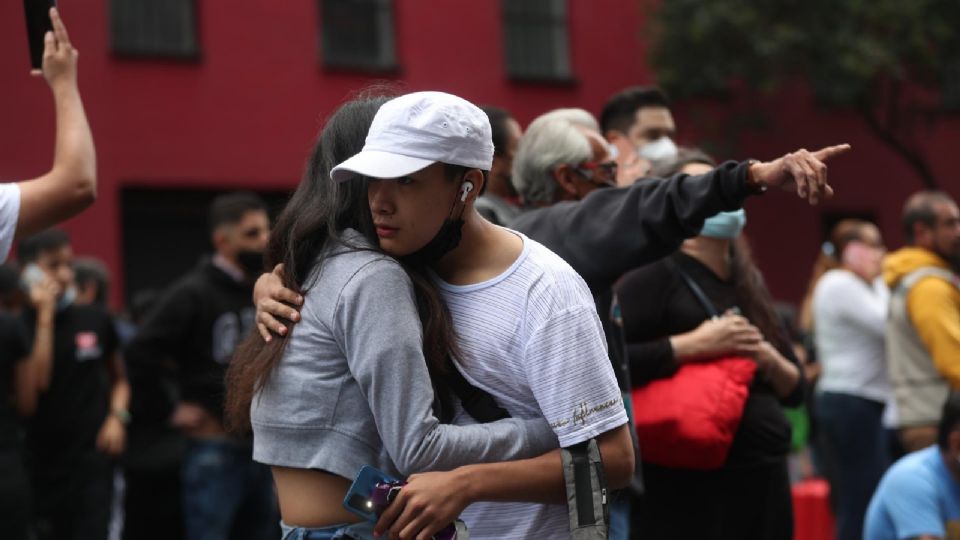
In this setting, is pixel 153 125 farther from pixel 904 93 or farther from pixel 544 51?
pixel 904 93

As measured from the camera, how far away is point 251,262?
24.6 ft

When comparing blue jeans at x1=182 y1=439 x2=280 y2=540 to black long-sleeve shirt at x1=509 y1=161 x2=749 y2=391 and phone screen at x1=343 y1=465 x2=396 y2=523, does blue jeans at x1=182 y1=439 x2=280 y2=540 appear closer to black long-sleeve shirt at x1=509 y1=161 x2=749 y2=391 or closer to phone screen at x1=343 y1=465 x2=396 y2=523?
black long-sleeve shirt at x1=509 y1=161 x2=749 y2=391

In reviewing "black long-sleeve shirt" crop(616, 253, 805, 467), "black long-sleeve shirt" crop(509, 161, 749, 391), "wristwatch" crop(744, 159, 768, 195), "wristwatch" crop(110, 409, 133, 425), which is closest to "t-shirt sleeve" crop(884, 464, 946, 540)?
"black long-sleeve shirt" crop(616, 253, 805, 467)

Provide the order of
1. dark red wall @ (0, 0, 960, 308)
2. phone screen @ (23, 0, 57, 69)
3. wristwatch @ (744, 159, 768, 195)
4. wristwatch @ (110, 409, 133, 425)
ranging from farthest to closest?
dark red wall @ (0, 0, 960, 308) < wristwatch @ (110, 409, 133, 425) < phone screen @ (23, 0, 57, 69) < wristwatch @ (744, 159, 768, 195)

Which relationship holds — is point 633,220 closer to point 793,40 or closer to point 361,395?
point 361,395

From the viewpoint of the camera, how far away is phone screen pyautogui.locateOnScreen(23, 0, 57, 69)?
3775 millimetres

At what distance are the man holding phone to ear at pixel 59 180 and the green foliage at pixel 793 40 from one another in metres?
16.8

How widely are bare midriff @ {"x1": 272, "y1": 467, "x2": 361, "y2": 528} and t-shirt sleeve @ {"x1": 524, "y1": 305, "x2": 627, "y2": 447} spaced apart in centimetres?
45

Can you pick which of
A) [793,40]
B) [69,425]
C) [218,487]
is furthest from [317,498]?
[793,40]

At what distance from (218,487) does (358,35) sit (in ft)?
39.4

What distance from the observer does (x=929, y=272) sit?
704 centimetres

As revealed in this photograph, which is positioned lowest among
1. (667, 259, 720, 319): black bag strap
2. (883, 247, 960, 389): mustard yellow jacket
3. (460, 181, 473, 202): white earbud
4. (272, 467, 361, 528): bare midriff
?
(883, 247, 960, 389): mustard yellow jacket

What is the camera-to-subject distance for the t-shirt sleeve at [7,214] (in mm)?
3487

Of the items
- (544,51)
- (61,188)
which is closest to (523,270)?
(61,188)
